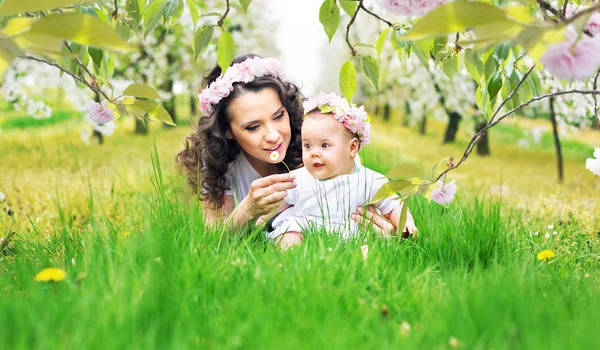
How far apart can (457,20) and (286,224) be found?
1724 mm

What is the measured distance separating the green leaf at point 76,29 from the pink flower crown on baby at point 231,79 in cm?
184

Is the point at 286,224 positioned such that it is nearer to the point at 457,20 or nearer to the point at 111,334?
the point at 111,334

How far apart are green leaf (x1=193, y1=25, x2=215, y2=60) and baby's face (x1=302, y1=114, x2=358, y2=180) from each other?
0.93 meters

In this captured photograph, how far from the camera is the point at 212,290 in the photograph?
1.79 metres

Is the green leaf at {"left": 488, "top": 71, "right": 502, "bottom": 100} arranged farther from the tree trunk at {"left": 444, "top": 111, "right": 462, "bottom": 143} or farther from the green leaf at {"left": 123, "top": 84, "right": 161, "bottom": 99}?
the tree trunk at {"left": 444, "top": 111, "right": 462, "bottom": 143}

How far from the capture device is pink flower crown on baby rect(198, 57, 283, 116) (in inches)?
122

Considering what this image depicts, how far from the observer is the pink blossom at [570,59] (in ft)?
4.10

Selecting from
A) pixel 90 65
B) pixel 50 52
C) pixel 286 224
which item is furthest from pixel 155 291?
pixel 90 65

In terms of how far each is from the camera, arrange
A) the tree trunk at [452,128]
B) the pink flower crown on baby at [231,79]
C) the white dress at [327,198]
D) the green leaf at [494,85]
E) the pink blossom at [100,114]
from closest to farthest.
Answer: the green leaf at [494,85] < the pink blossom at [100,114] < the white dress at [327,198] < the pink flower crown on baby at [231,79] < the tree trunk at [452,128]

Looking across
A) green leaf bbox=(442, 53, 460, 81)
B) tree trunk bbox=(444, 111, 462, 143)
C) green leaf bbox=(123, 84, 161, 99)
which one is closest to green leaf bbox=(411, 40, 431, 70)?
green leaf bbox=(442, 53, 460, 81)

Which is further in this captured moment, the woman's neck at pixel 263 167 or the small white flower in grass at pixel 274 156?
the woman's neck at pixel 263 167

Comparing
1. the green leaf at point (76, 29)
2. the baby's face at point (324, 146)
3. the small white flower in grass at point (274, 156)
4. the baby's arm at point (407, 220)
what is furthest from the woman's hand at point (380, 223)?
the green leaf at point (76, 29)

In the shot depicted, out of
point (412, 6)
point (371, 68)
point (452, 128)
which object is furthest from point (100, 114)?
point (452, 128)

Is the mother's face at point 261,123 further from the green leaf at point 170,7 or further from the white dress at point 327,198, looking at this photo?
the green leaf at point 170,7
